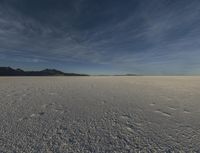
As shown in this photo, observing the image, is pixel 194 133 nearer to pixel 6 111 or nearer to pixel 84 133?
pixel 84 133

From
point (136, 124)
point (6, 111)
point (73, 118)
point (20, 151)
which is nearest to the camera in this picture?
point (20, 151)

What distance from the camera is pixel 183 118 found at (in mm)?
3723

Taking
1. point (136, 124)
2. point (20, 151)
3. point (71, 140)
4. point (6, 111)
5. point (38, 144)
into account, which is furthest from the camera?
point (6, 111)

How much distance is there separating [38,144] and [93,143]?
0.96 metres

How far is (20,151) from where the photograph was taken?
6.66 ft

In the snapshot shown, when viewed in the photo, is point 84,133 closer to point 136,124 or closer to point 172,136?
point 136,124

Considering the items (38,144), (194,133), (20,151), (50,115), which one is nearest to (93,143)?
(38,144)

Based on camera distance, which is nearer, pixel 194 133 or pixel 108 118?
pixel 194 133

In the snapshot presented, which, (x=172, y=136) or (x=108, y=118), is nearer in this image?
(x=172, y=136)

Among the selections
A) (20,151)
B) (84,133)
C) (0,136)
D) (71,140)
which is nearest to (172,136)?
(84,133)

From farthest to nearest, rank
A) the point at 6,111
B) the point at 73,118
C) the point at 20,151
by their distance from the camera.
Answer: the point at 6,111 → the point at 73,118 → the point at 20,151

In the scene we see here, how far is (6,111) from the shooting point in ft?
12.6

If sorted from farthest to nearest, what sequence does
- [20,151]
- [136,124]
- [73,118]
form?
[73,118] < [136,124] < [20,151]

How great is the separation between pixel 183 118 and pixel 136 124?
61.8 inches
